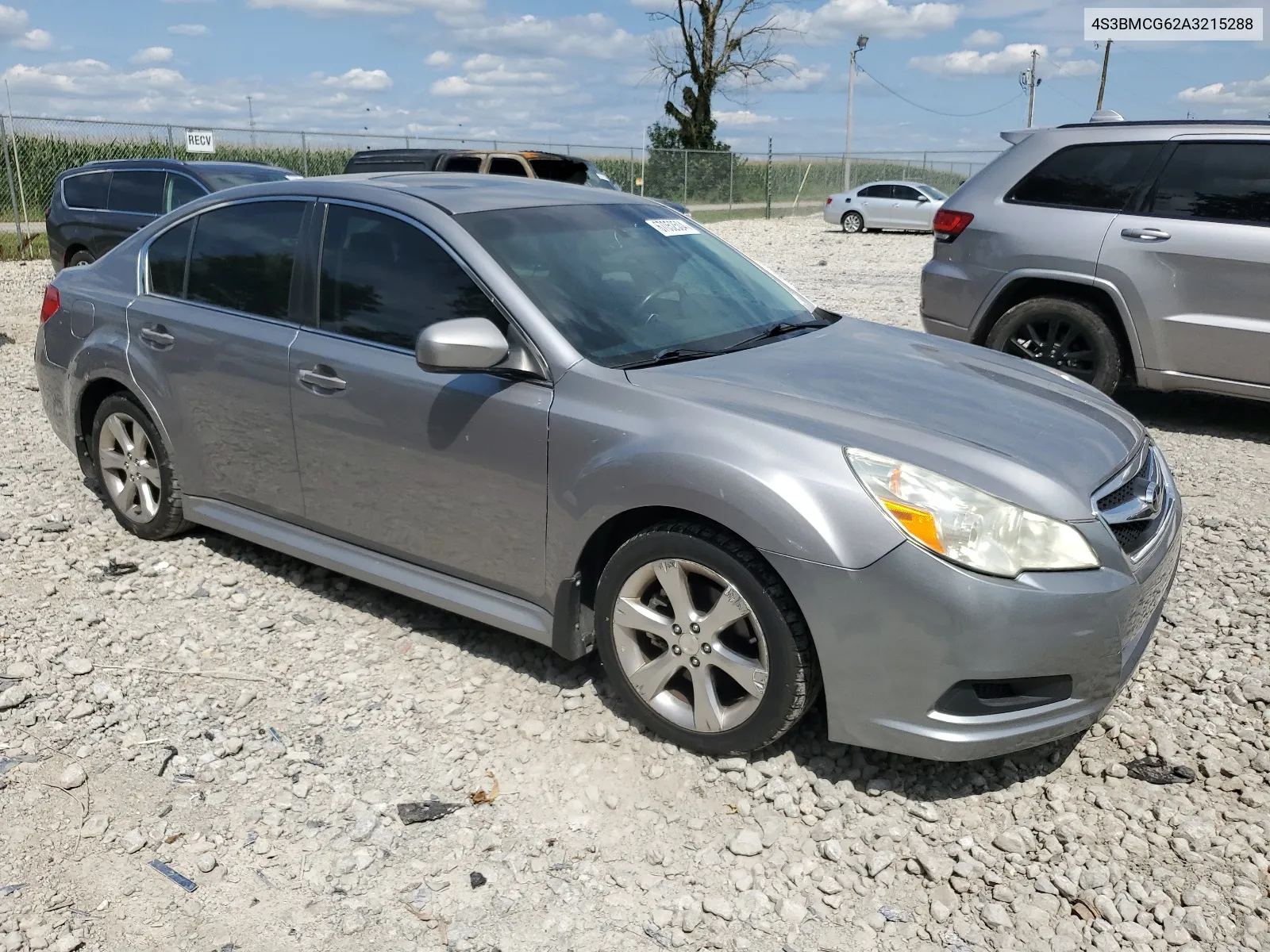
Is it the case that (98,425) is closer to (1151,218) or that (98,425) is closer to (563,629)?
(563,629)

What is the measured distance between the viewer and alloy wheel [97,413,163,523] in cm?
487

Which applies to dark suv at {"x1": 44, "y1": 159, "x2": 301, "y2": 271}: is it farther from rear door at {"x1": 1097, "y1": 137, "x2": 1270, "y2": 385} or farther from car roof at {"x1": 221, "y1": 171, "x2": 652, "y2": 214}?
rear door at {"x1": 1097, "y1": 137, "x2": 1270, "y2": 385}

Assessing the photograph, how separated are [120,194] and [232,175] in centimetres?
165

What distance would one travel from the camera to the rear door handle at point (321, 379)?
389 cm

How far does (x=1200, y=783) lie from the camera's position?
3184 mm

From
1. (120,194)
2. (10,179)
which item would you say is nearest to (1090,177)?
(120,194)

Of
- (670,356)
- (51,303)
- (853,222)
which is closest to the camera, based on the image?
(670,356)

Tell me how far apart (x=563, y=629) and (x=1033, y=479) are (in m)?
1.48

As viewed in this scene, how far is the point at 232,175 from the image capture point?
1178cm

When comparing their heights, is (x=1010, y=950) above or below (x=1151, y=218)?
below

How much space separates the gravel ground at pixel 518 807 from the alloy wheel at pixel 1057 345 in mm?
2692

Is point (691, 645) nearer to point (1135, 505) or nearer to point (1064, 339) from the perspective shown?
point (1135, 505)

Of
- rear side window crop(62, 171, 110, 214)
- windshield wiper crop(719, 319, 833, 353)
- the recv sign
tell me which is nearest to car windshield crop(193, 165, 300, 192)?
rear side window crop(62, 171, 110, 214)

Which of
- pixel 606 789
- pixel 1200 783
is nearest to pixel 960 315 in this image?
pixel 1200 783
